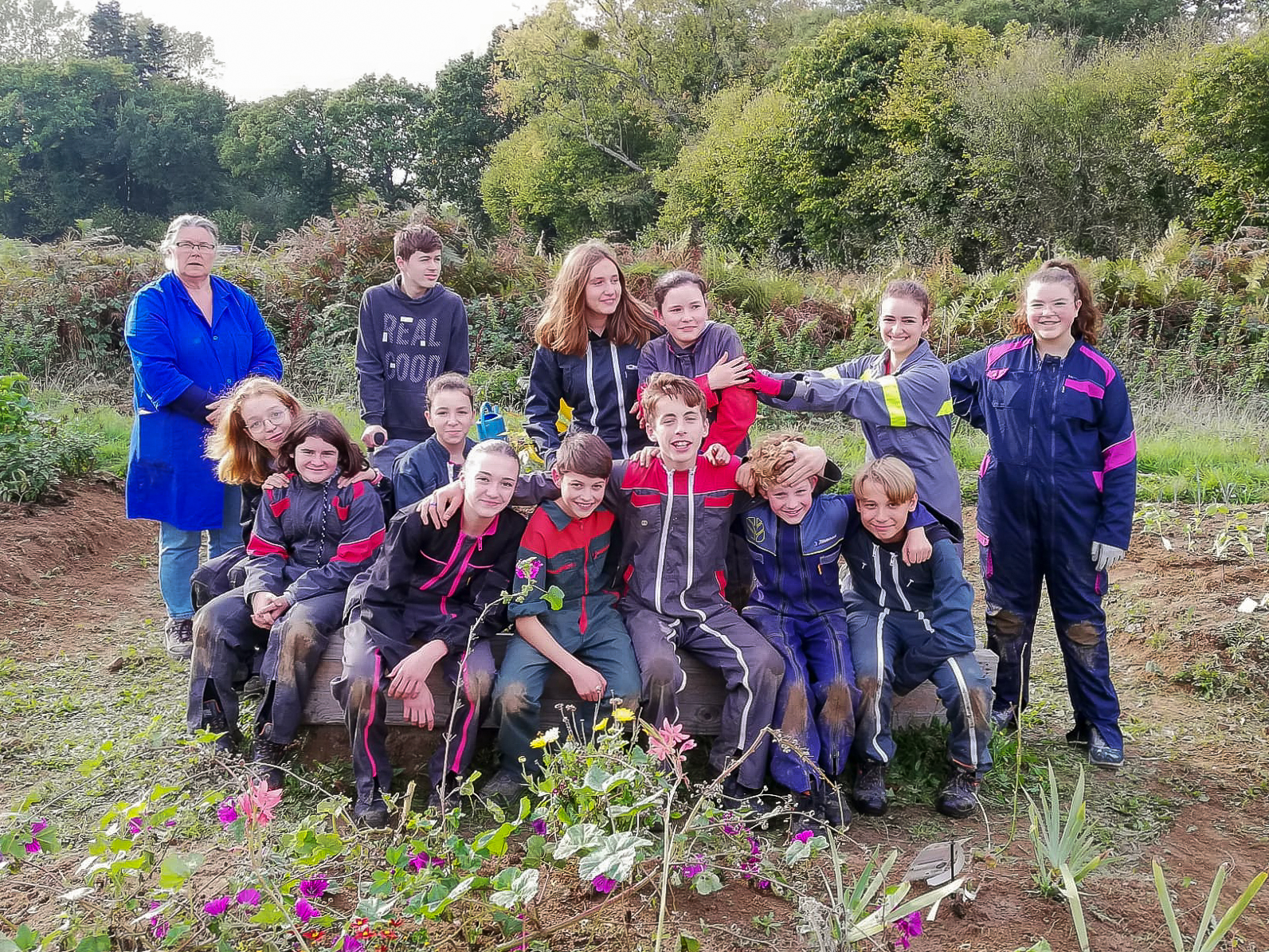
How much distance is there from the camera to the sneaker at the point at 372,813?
9.54ft

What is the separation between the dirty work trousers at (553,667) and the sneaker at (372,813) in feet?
1.33

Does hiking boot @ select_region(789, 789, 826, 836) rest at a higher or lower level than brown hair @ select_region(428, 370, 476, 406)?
lower

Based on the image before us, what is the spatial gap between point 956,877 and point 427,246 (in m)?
3.43

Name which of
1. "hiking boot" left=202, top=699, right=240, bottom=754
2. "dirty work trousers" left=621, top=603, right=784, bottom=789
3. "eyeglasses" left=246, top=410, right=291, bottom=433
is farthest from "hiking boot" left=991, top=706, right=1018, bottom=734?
"eyeglasses" left=246, top=410, right=291, bottom=433

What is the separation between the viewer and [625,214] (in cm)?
2873

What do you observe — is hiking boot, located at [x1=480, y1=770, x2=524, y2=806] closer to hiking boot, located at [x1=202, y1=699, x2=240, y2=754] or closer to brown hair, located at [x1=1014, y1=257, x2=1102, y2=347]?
hiking boot, located at [x1=202, y1=699, x2=240, y2=754]

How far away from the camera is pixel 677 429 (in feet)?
10.4

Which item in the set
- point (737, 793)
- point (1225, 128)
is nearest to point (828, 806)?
point (737, 793)

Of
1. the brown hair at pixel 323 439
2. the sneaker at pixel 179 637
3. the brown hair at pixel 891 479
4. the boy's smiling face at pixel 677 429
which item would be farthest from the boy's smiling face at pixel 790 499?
the sneaker at pixel 179 637

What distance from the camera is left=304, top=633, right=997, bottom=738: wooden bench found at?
3.17 meters

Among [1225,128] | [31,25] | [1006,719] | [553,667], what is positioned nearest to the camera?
[553,667]

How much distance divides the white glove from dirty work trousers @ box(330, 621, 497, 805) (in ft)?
7.35

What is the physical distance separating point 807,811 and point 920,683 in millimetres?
628

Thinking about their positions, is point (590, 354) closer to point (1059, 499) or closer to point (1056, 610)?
point (1059, 499)
